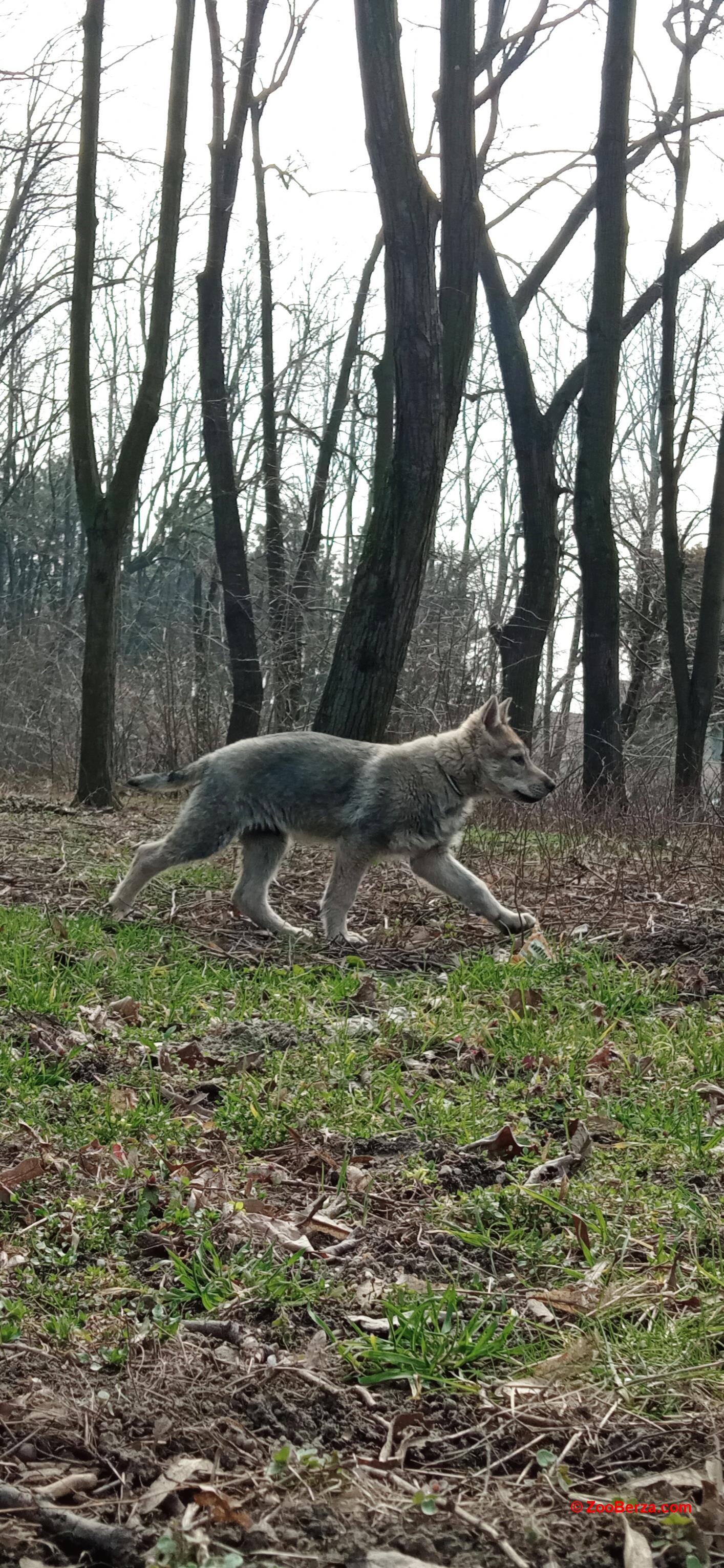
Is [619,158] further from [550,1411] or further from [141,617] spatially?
[141,617]

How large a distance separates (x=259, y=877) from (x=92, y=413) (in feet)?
30.4

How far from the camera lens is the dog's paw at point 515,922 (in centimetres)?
775

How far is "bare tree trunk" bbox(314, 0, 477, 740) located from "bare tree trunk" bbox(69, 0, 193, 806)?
173 inches

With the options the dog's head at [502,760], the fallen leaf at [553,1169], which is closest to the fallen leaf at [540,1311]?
the fallen leaf at [553,1169]

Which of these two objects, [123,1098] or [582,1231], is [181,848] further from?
[582,1231]

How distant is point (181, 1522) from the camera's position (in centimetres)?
212

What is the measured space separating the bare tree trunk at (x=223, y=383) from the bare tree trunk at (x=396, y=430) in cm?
661

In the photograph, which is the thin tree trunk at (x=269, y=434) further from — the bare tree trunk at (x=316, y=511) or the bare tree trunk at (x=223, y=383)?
the bare tree trunk at (x=223, y=383)

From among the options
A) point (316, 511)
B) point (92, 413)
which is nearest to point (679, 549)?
point (316, 511)

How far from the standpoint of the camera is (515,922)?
25.5 ft

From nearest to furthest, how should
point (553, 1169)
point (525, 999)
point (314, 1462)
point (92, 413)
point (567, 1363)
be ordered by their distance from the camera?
point (314, 1462) < point (567, 1363) < point (553, 1169) < point (525, 999) < point (92, 413)

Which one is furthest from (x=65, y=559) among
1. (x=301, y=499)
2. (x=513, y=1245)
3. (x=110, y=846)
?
(x=513, y=1245)

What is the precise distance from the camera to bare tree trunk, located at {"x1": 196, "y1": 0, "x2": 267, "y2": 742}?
17.7 m

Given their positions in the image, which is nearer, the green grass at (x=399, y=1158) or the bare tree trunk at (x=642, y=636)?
the green grass at (x=399, y=1158)
